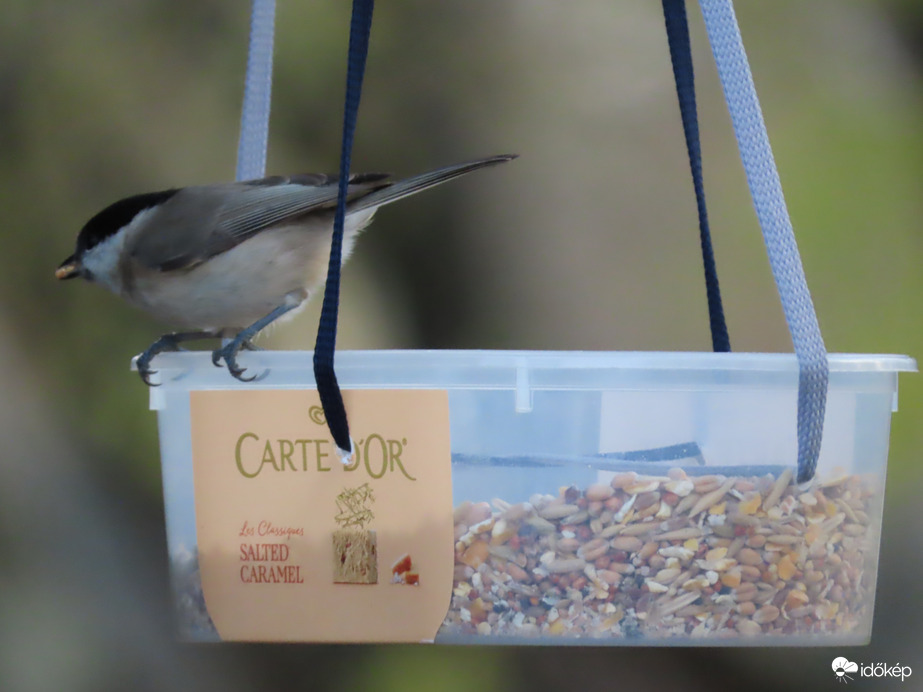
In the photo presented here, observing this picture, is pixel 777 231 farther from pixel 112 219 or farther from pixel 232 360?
pixel 112 219

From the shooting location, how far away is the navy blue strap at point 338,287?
3.01 feet

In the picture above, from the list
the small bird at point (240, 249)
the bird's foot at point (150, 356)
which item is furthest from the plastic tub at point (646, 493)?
the small bird at point (240, 249)

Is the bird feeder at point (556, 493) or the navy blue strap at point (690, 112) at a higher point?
the navy blue strap at point (690, 112)

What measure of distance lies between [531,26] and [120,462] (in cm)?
135

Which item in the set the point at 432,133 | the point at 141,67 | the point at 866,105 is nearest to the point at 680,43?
the point at 432,133

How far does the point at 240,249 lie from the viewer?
4.32 feet

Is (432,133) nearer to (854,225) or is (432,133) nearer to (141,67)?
(141,67)

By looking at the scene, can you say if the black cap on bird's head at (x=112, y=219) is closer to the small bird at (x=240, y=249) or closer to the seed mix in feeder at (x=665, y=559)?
the small bird at (x=240, y=249)

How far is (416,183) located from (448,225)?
2.46 feet

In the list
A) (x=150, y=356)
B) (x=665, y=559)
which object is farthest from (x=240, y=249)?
(x=665, y=559)

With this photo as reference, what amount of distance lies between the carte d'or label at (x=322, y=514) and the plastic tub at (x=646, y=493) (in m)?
0.02

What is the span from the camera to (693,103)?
44.4 inches

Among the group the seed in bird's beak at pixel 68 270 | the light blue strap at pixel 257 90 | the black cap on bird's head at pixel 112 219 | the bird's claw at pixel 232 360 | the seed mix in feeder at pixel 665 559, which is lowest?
the seed mix in feeder at pixel 665 559

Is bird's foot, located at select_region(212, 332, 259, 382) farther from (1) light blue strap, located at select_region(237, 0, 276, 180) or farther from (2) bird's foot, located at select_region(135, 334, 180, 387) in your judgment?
(1) light blue strap, located at select_region(237, 0, 276, 180)
